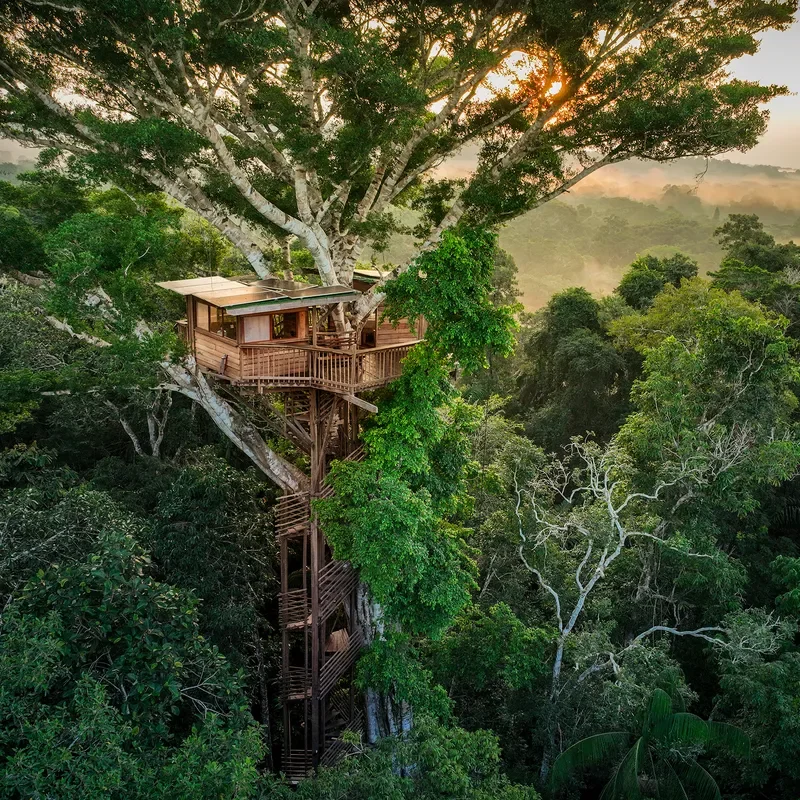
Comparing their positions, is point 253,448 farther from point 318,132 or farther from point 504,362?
point 504,362

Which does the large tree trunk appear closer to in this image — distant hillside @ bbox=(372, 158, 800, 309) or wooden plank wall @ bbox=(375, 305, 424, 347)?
wooden plank wall @ bbox=(375, 305, 424, 347)

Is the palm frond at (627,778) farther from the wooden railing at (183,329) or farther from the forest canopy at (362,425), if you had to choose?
the wooden railing at (183,329)

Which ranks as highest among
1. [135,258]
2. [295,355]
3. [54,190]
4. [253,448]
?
[54,190]

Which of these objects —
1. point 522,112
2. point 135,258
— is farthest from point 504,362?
point 135,258

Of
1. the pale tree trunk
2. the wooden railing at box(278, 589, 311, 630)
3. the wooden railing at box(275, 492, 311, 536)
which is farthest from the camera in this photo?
the wooden railing at box(278, 589, 311, 630)

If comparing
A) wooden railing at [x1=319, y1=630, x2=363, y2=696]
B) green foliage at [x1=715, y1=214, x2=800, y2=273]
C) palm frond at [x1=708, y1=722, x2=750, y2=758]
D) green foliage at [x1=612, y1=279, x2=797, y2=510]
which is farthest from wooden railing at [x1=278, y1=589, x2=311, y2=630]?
green foliage at [x1=715, y1=214, x2=800, y2=273]

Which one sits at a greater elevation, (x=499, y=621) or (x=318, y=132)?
(x=318, y=132)

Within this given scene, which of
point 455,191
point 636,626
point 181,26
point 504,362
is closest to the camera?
point 181,26
